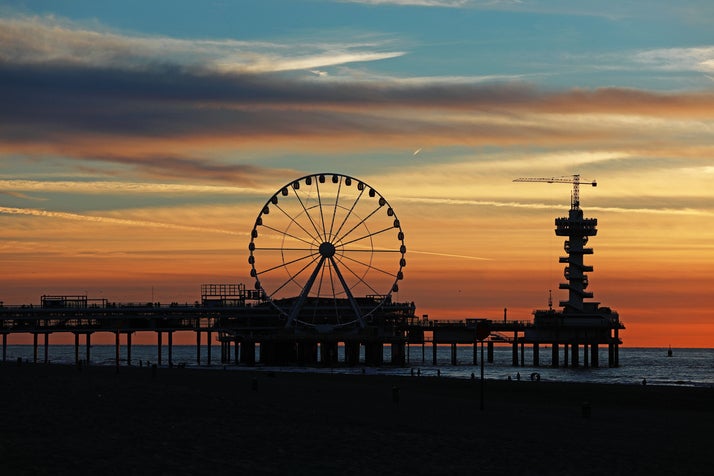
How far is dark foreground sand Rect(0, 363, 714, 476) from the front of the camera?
2692 cm

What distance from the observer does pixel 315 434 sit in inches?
1283

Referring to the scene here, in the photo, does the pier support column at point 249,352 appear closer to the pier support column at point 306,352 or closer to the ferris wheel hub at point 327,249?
the pier support column at point 306,352

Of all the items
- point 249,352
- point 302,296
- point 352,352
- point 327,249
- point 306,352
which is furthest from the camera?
point 249,352

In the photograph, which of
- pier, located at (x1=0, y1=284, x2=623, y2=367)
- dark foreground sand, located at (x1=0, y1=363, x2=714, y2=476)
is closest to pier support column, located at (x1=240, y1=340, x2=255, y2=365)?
pier, located at (x1=0, y1=284, x2=623, y2=367)

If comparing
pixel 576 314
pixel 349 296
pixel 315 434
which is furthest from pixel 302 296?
pixel 315 434

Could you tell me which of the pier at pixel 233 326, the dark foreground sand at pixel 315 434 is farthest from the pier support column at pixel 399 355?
the dark foreground sand at pixel 315 434

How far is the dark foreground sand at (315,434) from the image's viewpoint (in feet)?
88.3

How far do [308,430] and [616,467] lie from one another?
952cm

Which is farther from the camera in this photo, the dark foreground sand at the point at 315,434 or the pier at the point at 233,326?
the pier at the point at 233,326

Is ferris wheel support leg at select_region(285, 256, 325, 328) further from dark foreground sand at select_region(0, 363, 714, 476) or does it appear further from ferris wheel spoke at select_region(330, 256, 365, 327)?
dark foreground sand at select_region(0, 363, 714, 476)

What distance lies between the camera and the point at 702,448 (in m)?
34.5

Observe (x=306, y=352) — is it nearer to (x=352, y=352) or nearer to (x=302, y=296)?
(x=352, y=352)

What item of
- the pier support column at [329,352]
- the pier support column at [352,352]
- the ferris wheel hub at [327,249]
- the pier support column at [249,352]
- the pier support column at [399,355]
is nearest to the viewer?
Result: the ferris wheel hub at [327,249]

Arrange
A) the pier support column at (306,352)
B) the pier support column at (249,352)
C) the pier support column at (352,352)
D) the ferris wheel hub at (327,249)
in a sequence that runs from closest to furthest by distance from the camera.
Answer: the ferris wheel hub at (327,249)
the pier support column at (352,352)
the pier support column at (306,352)
the pier support column at (249,352)
